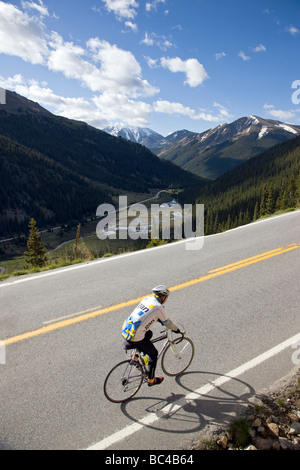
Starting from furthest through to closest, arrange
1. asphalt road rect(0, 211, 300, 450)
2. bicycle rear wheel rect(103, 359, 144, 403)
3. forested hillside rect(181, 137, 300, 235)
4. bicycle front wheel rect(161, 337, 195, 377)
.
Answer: forested hillside rect(181, 137, 300, 235) → bicycle front wheel rect(161, 337, 195, 377) → bicycle rear wheel rect(103, 359, 144, 403) → asphalt road rect(0, 211, 300, 450)

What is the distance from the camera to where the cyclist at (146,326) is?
5.16 m

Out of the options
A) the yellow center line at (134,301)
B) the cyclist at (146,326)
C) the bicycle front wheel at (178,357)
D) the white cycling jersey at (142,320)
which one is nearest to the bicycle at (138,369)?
the bicycle front wheel at (178,357)

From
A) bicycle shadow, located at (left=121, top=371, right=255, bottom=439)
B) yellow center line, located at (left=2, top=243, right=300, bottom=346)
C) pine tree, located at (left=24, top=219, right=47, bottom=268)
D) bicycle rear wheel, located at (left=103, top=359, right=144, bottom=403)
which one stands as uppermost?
yellow center line, located at (left=2, top=243, right=300, bottom=346)

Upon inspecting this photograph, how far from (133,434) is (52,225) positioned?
156771 millimetres

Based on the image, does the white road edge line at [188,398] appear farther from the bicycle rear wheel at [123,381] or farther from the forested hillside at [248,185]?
the forested hillside at [248,185]

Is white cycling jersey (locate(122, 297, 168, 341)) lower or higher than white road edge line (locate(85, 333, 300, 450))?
higher

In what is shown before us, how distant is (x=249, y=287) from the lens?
8789 mm

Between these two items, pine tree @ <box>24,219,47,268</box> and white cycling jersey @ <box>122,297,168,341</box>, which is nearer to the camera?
white cycling jersey @ <box>122,297,168,341</box>

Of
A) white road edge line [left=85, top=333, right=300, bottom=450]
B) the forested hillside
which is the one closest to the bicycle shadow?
white road edge line [left=85, top=333, right=300, bottom=450]

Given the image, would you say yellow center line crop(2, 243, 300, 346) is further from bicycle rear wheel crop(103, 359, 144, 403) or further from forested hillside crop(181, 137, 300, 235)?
forested hillside crop(181, 137, 300, 235)

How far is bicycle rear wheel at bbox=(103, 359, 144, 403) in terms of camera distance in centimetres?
503
